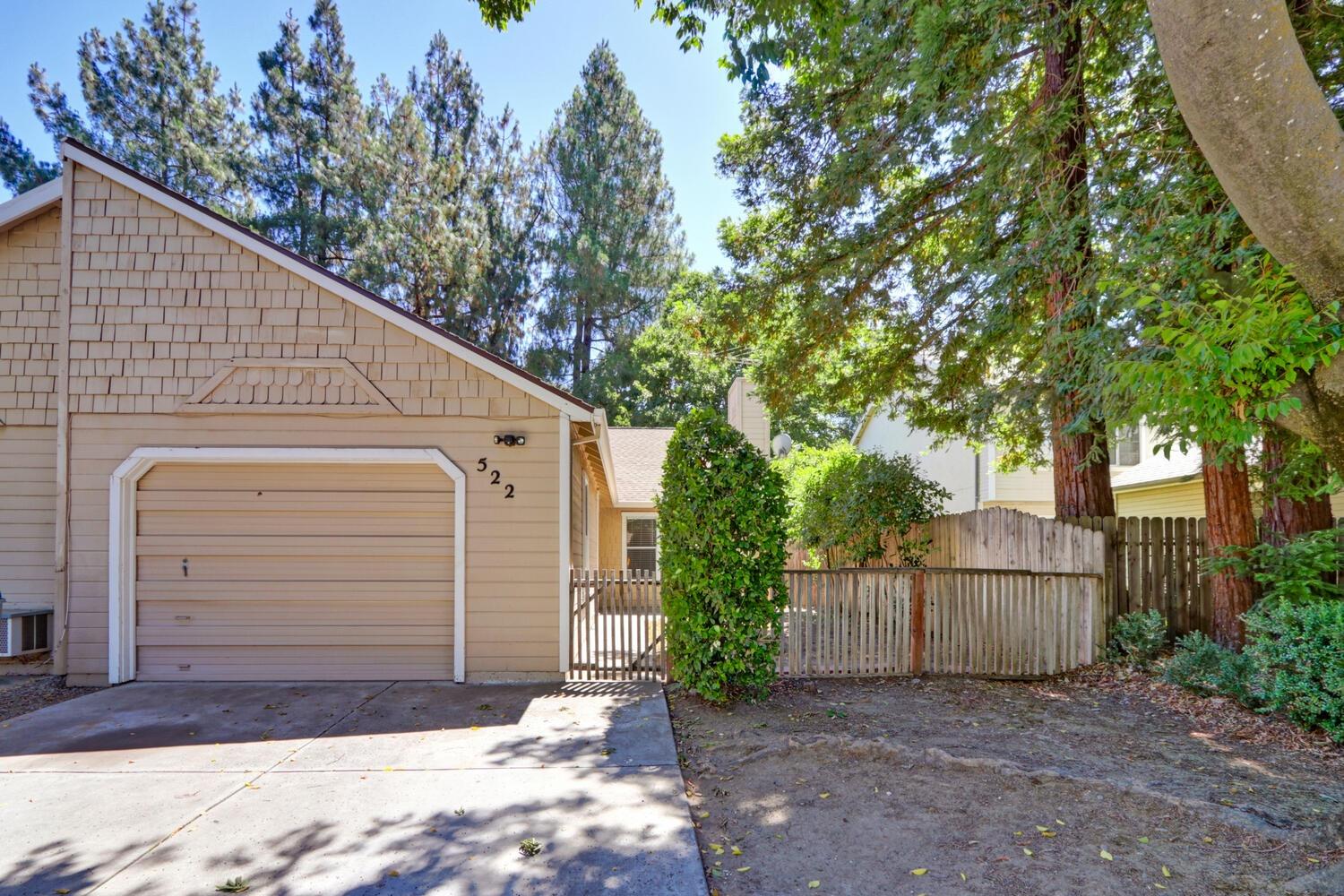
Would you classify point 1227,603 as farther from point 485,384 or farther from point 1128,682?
point 485,384

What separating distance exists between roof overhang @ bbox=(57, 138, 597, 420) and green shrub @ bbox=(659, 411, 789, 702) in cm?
158

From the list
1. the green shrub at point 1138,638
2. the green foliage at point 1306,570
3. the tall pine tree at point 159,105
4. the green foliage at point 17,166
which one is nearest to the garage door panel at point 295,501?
the green shrub at point 1138,638

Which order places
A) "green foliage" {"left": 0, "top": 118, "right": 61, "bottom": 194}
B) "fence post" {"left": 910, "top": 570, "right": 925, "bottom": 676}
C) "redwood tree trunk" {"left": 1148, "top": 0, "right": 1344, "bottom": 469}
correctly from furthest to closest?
"green foliage" {"left": 0, "top": 118, "right": 61, "bottom": 194}, "fence post" {"left": 910, "top": 570, "right": 925, "bottom": 676}, "redwood tree trunk" {"left": 1148, "top": 0, "right": 1344, "bottom": 469}

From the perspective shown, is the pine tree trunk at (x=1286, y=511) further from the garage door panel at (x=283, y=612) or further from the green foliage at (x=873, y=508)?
the garage door panel at (x=283, y=612)

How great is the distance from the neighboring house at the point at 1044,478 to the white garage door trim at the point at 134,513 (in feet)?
22.6

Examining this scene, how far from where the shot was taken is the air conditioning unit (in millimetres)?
6414

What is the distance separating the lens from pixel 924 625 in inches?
263

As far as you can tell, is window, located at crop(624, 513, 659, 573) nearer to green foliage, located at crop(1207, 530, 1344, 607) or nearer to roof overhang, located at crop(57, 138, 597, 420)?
roof overhang, located at crop(57, 138, 597, 420)

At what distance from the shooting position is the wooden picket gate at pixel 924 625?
6.60m

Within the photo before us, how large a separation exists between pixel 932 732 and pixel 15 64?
2698 centimetres

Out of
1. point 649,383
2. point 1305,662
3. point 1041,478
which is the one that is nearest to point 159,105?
point 649,383

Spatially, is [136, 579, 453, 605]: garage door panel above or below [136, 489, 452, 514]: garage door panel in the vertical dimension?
below

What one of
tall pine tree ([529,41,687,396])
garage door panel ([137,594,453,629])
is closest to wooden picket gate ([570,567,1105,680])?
garage door panel ([137,594,453,629])

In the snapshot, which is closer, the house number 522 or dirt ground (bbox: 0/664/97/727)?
dirt ground (bbox: 0/664/97/727)
